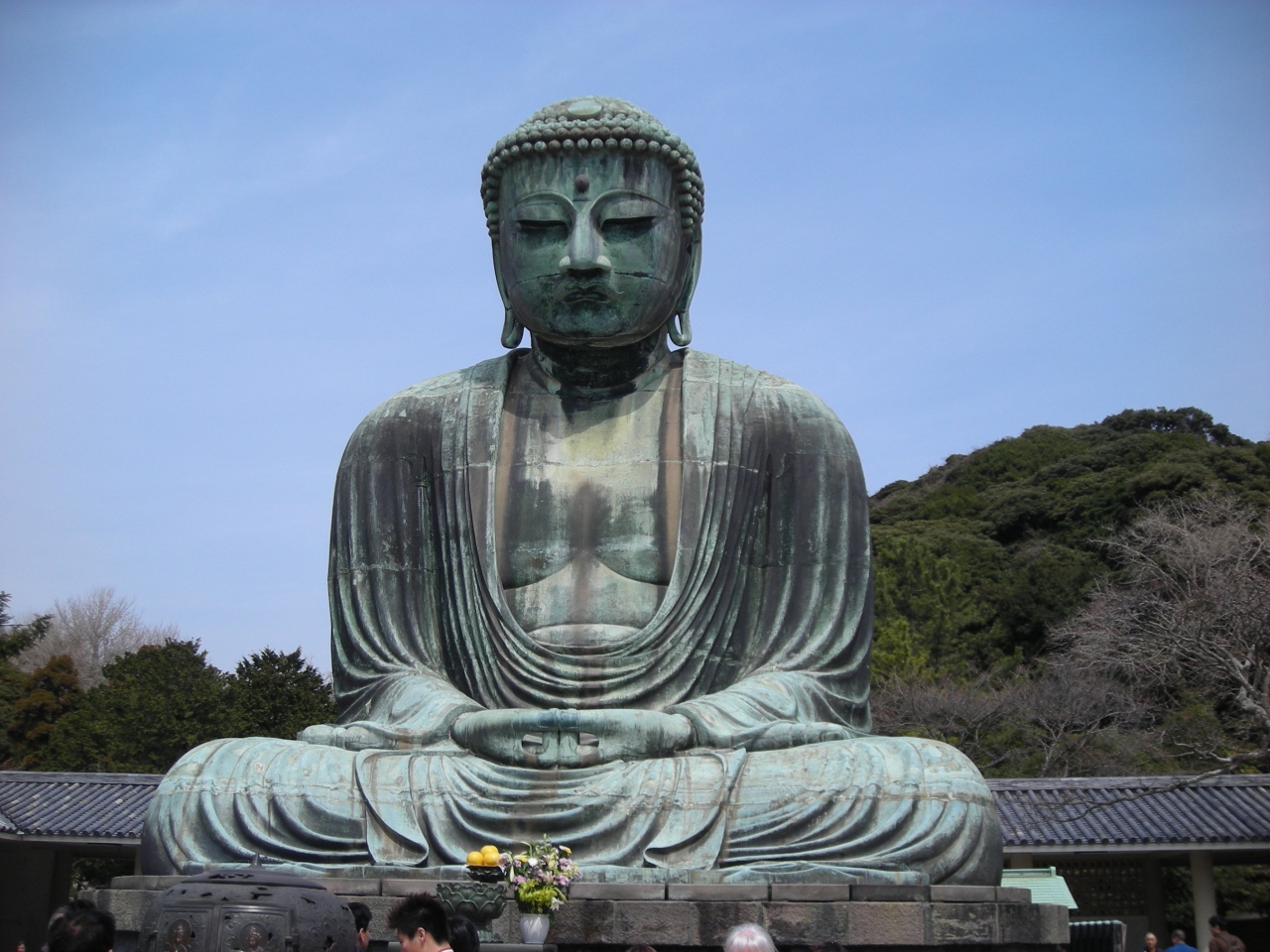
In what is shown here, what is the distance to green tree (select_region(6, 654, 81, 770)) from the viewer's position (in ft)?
96.3

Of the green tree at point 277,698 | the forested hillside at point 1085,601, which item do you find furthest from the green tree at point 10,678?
the forested hillside at point 1085,601

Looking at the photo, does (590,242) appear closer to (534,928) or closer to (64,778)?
(534,928)

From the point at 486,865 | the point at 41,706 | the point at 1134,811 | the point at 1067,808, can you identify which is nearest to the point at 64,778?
the point at 41,706

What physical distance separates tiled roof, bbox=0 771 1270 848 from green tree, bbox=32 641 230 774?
3.89 m

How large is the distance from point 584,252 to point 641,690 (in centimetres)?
229

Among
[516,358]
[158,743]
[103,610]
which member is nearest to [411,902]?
[516,358]

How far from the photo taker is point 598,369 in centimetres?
895

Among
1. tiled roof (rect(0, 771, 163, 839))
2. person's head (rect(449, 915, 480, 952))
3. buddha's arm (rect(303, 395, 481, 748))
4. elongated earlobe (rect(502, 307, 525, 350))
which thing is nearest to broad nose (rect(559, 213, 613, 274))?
elongated earlobe (rect(502, 307, 525, 350))

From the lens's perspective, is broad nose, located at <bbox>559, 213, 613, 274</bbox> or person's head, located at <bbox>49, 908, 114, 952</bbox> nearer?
person's head, located at <bbox>49, 908, 114, 952</bbox>

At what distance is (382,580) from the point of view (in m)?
8.52

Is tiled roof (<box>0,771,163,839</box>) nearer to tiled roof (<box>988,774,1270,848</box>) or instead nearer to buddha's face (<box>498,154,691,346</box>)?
tiled roof (<box>988,774,1270,848</box>)

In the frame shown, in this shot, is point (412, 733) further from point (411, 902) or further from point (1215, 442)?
point (1215, 442)

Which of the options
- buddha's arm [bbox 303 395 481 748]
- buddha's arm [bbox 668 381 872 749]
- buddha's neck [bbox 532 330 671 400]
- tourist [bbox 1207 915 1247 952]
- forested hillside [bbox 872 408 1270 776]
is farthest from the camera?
forested hillside [bbox 872 408 1270 776]

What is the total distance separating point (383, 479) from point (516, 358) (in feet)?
3.51
